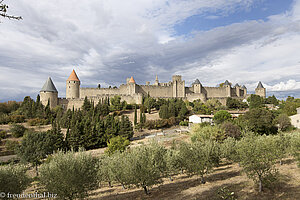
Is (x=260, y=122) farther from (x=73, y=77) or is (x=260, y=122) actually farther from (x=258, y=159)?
(x=73, y=77)

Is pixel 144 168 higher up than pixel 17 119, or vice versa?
pixel 17 119

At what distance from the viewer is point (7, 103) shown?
47062 millimetres

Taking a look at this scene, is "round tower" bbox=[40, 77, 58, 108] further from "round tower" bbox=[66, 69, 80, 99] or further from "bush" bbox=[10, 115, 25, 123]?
"bush" bbox=[10, 115, 25, 123]

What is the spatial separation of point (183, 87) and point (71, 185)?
52992 mm

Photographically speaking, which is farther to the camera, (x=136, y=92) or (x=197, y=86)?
(x=197, y=86)

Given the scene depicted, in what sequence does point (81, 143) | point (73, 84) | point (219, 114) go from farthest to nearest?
1. point (73, 84)
2. point (219, 114)
3. point (81, 143)

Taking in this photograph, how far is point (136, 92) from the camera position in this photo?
54.8 meters

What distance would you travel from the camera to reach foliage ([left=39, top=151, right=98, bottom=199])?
8219 millimetres

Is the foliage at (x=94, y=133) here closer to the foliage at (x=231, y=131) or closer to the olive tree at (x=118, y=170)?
the olive tree at (x=118, y=170)

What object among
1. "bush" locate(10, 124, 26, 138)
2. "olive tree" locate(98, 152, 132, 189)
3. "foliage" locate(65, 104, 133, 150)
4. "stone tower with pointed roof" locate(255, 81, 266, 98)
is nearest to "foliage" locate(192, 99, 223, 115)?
"stone tower with pointed roof" locate(255, 81, 266, 98)

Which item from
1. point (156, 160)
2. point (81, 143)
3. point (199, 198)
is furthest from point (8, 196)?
point (81, 143)

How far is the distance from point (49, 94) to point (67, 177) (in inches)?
1672

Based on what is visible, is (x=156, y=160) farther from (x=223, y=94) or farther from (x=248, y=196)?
(x=223, y=94)

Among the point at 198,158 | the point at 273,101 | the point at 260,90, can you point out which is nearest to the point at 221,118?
the point at 198,158
